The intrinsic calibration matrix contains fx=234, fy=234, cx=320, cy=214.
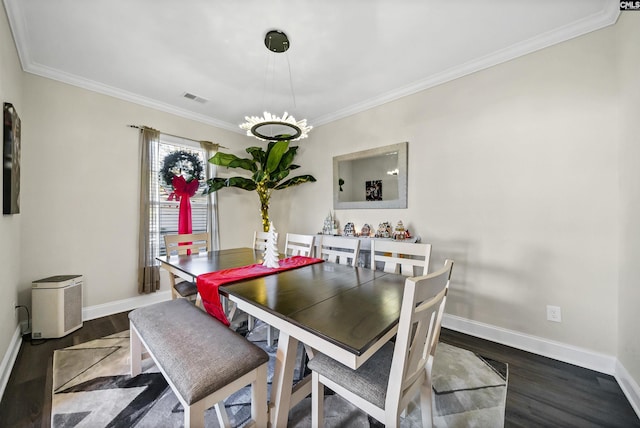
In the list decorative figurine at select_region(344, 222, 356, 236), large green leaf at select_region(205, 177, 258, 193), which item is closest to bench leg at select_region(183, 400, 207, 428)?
decorative figurine at select_region(344, 222, 356, 236)

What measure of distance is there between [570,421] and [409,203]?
2.09 m

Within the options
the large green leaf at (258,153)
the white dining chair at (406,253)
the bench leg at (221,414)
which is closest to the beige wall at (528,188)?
the white dining chair at (406,253)

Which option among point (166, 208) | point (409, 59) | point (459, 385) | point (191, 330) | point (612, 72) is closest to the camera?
point (191, 330)

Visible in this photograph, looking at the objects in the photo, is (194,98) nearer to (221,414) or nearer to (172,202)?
(172,202)

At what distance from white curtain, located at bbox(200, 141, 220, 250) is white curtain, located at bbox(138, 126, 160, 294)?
67 centimetres

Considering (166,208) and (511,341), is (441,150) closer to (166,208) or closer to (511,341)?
(511,341)

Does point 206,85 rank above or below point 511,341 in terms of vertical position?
above

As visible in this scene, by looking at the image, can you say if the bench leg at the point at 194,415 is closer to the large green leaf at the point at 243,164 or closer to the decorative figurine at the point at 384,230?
the decorative figurine at the point at 384,230

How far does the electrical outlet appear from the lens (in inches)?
79.5

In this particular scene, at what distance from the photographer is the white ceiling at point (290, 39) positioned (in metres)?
1.81

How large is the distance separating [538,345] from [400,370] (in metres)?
2.08

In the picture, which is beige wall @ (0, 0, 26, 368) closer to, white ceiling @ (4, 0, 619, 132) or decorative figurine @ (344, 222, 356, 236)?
white ceiling @ (4, 0, 619, 132)

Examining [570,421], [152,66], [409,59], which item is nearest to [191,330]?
[570,421]

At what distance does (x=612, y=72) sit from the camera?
1861mm
